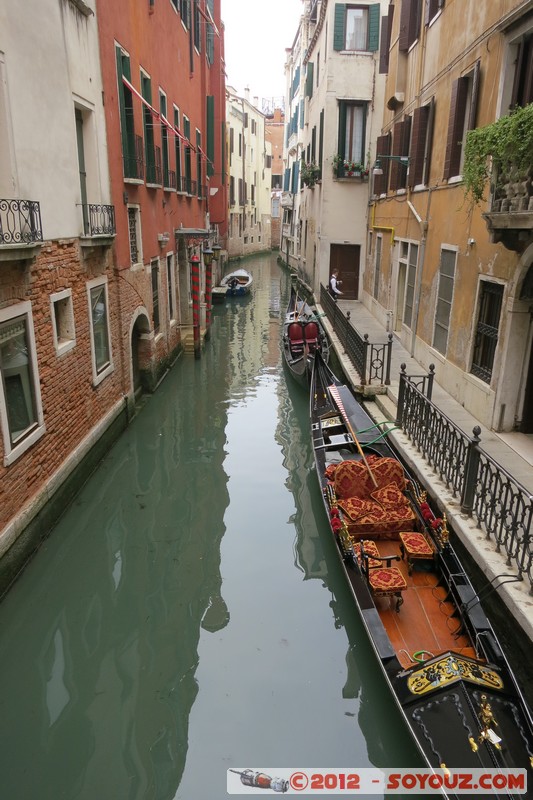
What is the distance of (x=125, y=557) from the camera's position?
586 centimetres

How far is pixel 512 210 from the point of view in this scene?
544 cm

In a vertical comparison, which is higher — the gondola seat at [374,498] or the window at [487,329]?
the window at [487,329]

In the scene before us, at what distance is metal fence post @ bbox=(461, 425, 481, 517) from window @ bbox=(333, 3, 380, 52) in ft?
49.3

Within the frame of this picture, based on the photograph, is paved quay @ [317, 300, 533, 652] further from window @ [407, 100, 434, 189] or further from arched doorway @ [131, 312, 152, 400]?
arched doorway @ [131, 312, 152, 400]

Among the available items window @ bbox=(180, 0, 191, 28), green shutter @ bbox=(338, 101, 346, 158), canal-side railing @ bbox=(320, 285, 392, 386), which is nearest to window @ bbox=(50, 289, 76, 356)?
canal-side railing @ bbox=(320, 285, 392, 386)

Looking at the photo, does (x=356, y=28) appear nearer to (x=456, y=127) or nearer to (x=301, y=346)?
(x=301, y=346)

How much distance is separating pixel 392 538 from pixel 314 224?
16524mm

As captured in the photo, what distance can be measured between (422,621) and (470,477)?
1287 mm

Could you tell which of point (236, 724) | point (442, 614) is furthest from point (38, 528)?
point (442, 614)

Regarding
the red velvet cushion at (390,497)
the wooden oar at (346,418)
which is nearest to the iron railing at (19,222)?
the wooden oar at (346,418)

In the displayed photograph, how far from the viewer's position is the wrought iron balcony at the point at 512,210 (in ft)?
17.1

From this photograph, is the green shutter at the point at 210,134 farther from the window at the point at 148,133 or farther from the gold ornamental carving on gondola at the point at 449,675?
the gold ornamental carving on gondola at the point at 449,675

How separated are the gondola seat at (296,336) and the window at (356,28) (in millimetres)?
8871

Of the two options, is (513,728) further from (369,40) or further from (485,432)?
(369,40)
